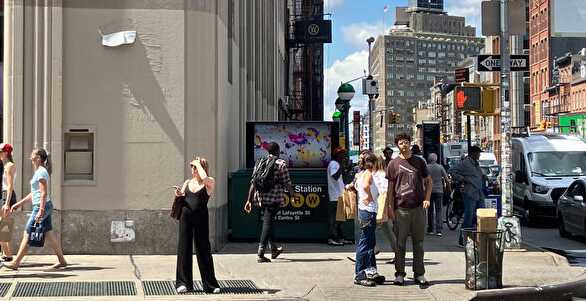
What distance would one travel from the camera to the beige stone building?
11.8 metres

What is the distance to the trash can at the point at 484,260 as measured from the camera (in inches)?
368

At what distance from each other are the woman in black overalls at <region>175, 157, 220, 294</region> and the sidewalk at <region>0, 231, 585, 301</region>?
0.87ft

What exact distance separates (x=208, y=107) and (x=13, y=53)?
3.18 m

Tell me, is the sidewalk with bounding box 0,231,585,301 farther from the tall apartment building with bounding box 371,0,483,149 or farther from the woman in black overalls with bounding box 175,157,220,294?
the tall apartment building with bounding box 371,0,483,149

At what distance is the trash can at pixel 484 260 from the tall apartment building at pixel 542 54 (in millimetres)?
79366

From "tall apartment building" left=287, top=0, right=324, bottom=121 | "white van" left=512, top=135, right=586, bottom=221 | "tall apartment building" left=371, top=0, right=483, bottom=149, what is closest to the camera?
"white van" left=512, top=135, right=586, bottom=221

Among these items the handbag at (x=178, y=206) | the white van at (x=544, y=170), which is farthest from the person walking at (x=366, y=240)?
the white van at (x=544, y=170)

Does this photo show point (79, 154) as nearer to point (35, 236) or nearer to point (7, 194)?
point (7, 194)

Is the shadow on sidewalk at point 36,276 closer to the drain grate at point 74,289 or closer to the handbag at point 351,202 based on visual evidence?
the drain grate at point 74,289

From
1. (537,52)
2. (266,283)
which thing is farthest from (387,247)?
(537,52)

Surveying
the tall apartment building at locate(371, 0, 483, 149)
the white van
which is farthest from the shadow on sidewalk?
the tall apartment building at locate(371, 0, 483, 149)

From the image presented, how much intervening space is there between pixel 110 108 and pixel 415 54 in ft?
410

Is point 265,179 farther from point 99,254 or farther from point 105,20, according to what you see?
point 105,20

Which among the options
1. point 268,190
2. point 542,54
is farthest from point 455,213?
point 542,54
